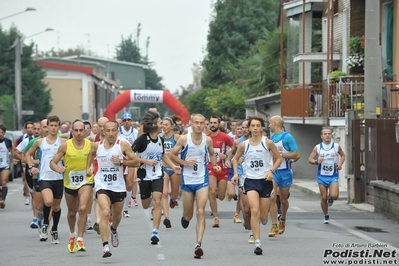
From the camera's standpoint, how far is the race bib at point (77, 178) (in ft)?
46.0

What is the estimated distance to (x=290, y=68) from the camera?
135 ft

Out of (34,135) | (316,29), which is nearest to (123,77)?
(316,29)

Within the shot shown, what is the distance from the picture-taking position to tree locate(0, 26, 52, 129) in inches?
2867

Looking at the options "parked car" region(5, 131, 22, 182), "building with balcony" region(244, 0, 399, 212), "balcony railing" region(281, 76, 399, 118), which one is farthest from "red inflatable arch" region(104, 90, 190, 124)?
"balcony railing" region(281, 76, 399, 118)

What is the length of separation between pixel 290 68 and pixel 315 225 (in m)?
23.7

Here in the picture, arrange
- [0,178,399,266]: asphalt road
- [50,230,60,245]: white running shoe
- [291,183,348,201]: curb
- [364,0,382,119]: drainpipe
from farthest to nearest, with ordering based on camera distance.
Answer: [291,183,348,201]: curb < [364,0,382,119]: drainpipe < [50,230,60,245]: white running shoe < [0,178,399,266]: asphalt road

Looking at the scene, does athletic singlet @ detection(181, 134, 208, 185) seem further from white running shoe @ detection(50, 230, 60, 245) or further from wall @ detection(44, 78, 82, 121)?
wall @ detection(44, 78, 82, 121)

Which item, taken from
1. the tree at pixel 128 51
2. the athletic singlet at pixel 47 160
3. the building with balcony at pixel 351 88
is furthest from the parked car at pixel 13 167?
the tree at pixel 128 51

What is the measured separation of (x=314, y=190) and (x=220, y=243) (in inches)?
501

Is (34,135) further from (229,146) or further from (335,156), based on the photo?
(335,156)

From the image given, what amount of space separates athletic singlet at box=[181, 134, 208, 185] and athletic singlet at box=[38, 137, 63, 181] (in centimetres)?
233

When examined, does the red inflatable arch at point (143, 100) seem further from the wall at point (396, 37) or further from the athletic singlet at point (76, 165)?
the athletic singlet at point (76, 165)

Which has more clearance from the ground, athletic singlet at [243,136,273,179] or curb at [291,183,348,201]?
athletic singlet at [243,136,273,179]

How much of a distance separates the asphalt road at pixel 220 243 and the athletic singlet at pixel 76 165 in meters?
1.02
